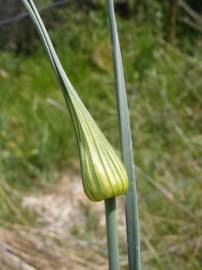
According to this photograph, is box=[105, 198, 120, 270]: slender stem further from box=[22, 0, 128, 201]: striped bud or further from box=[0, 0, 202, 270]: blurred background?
box=[0, 0, 202, 270]: blurred background

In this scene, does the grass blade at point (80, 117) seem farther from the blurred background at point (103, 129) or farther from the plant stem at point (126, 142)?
the blurred background at point (103, 129)

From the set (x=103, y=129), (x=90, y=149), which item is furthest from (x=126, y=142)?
(x=103, y=129)

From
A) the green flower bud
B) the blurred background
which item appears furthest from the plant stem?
the blurred background

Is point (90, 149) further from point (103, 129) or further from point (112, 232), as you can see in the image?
point (103, 129)

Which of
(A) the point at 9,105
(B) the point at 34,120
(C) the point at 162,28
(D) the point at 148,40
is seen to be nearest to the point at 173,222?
(B) the point at 34,120

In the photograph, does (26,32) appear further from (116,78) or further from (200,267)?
(116,78)
